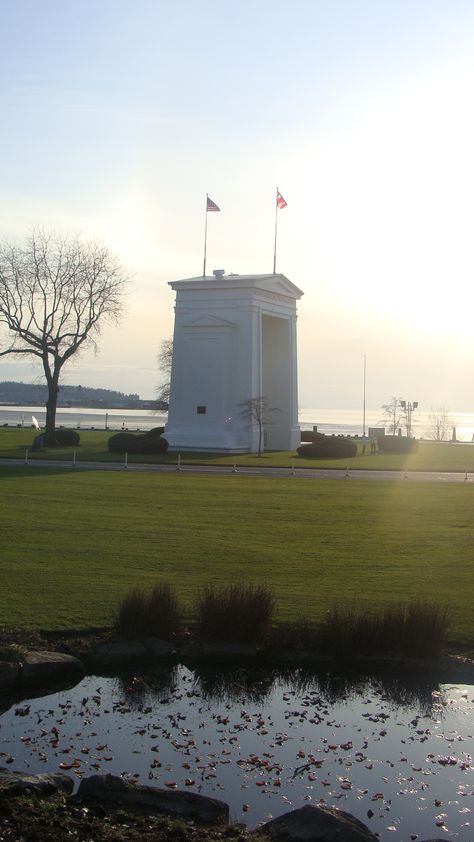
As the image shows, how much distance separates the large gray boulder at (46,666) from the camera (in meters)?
12.9

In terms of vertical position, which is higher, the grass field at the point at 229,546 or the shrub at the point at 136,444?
the shrub at the point at 136,444

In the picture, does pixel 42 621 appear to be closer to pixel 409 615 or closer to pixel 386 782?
pixel 409 615

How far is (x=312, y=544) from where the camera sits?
74.7ft

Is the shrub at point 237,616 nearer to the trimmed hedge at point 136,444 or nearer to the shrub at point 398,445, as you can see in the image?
the trimmed hedge at point 136,444

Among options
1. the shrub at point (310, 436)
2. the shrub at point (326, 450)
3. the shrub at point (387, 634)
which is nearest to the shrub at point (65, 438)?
the shrub at point (326, 450)

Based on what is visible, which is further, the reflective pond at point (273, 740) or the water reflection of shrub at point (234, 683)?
the water reflection of shrub at point (234, 683)

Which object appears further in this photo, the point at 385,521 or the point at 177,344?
the point at 177,344

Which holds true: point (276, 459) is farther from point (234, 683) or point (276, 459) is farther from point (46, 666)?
point (46, 666)

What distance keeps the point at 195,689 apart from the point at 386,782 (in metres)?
3.53

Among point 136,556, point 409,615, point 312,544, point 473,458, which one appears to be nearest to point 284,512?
point 312,544

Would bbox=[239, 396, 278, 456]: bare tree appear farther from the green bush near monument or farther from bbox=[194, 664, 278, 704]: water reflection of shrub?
bbox=[194, 664, 278, 704]: water reflection of shrub

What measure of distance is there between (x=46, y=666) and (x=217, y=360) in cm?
5309

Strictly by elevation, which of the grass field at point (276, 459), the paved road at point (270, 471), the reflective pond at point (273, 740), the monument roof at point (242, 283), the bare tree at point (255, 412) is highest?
the monument roof at point (242, 283)

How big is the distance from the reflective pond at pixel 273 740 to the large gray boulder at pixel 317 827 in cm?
42
